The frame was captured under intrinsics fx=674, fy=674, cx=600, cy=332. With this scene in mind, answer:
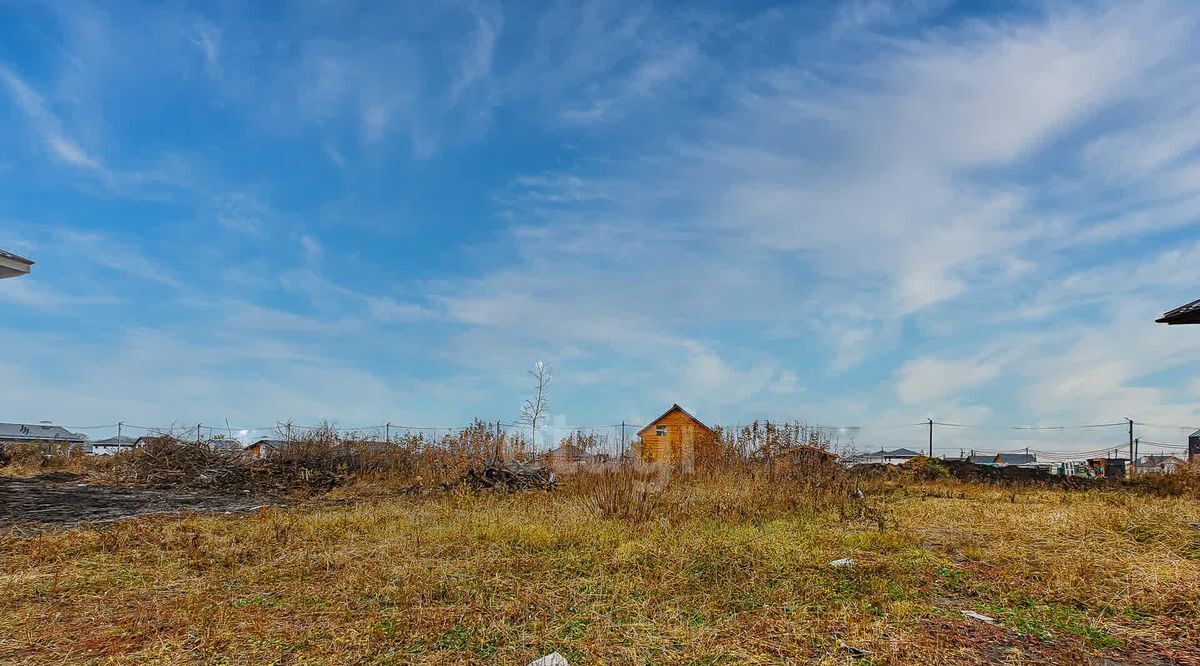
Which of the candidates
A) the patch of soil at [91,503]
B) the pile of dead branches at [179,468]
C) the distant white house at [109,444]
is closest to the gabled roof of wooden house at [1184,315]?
the patch of soil at [91,503]

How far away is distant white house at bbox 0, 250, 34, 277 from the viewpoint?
8586 millimetres

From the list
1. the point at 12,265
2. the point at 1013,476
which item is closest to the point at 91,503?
the point at 12,265

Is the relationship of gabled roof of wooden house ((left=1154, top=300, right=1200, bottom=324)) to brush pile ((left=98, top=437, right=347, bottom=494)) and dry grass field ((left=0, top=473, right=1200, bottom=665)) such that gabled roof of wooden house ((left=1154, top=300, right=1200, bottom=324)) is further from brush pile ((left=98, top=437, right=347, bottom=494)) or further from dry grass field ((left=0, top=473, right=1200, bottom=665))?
brush pile ((left=98, top=437, right=347, bottom=494))

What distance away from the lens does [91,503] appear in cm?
989

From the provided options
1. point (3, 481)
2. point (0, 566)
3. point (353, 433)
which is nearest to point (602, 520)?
point (0, 566)

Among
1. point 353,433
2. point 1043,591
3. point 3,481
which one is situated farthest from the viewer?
point 353,433

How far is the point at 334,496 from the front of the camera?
38.8ft

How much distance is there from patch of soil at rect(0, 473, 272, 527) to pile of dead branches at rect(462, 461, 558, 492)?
10.9ft

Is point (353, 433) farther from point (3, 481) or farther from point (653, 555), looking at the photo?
point (653, 555)

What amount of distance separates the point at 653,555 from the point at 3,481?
48.9 ft

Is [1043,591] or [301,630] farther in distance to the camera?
[1043,591]

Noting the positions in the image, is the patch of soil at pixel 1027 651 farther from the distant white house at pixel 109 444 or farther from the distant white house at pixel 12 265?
the distant white house at pixel 109 444

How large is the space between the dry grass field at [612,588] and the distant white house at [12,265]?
3.98 m

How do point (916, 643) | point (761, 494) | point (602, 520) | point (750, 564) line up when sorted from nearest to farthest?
1. point (916, 643)
2. point (750, 564)
3. point (602, 520)
4. point (761, 494)
